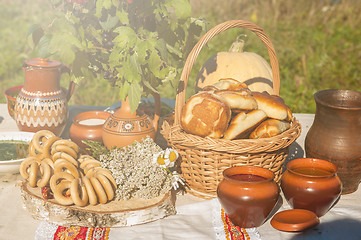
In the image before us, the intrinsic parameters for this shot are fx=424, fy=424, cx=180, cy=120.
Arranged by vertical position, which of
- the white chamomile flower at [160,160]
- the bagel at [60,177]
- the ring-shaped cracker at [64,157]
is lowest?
the bagel at [60,177]

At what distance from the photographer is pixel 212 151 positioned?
6.08 ft

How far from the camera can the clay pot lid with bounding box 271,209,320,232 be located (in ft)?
5.42

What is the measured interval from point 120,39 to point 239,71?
3.32 feet

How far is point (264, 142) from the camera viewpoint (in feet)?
5.92

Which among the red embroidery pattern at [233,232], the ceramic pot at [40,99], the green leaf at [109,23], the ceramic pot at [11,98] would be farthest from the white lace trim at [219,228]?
the ceramic pot at [11,98]

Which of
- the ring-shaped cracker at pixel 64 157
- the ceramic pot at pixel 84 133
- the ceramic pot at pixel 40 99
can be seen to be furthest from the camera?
the ceramic pot at pixel 40 99

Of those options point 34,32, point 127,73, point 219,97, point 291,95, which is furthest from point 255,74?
point 291,95

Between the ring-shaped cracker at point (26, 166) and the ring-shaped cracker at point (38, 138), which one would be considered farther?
the ring-shaped cracker at point (38, 138)

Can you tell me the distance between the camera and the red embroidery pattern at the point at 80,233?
1643 mm

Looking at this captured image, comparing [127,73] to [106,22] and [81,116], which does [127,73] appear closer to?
[106,22]

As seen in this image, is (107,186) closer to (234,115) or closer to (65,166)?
(65,166)

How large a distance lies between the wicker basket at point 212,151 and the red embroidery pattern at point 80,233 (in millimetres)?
488

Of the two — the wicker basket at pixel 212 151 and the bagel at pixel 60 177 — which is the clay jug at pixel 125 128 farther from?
the bagel at pixel 60 177

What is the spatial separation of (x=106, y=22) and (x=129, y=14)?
0.38ft
